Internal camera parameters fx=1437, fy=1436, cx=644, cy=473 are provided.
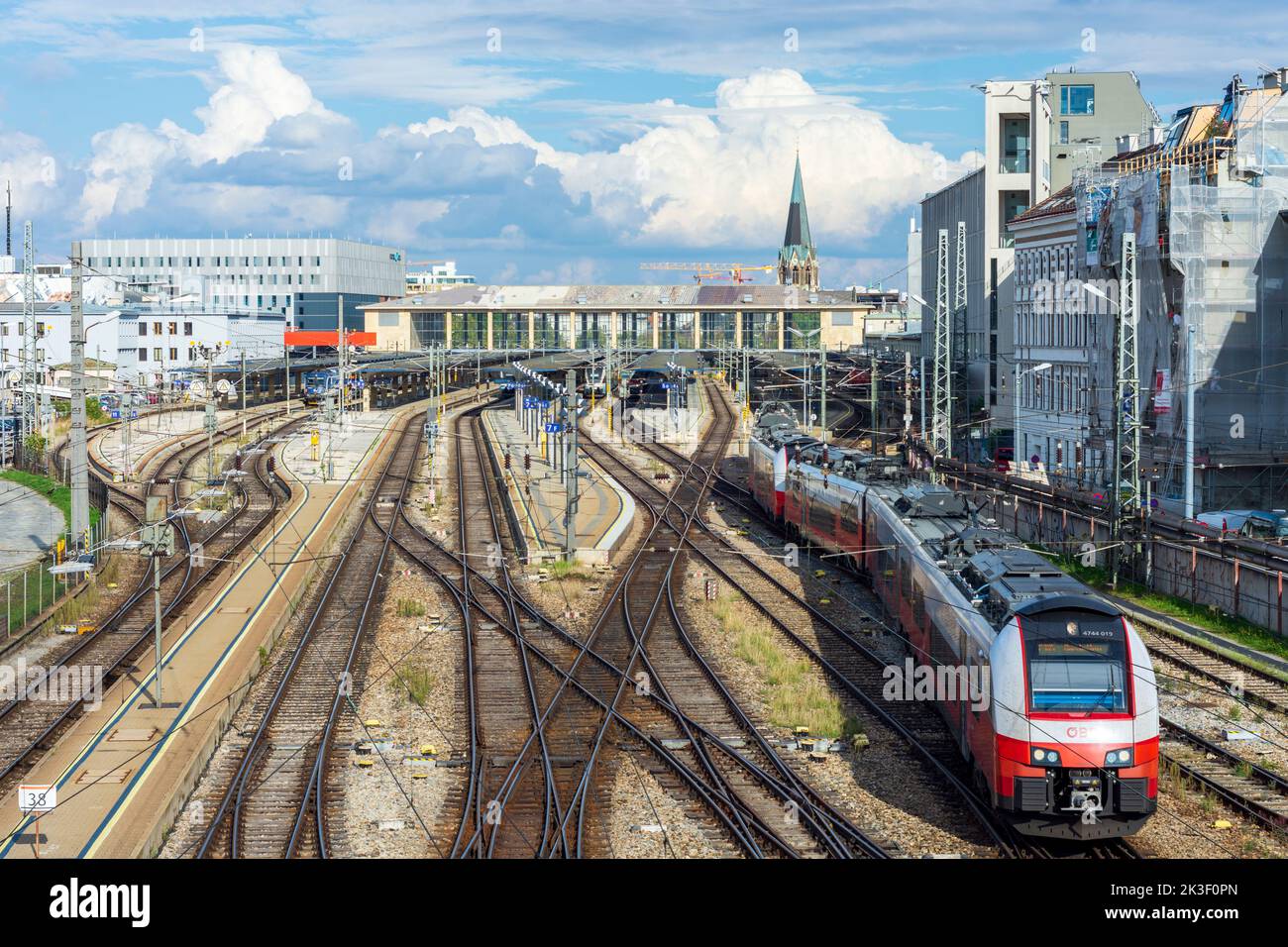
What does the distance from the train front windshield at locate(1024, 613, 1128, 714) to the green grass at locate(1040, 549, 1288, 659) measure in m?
13.1

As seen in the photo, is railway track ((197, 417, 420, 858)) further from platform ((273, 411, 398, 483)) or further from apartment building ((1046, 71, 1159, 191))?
apartment building ((1046, 71, 1159, 191))

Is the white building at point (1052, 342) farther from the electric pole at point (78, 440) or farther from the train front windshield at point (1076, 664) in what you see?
the train front windshield at point (1076, 664)

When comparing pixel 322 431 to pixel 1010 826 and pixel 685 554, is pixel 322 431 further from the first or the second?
pixel 1010 826

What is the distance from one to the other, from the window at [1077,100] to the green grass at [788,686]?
62.5 metres

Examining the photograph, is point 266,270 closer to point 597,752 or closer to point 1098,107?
point 1098,107

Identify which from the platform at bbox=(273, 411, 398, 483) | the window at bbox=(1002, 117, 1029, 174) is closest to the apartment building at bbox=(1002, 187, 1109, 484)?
the window at bbox=(1002, 117, 1029, 174)

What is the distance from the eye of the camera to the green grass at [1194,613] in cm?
2791

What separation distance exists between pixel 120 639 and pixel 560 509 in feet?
65.8

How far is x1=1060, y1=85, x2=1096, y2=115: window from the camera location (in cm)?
8350

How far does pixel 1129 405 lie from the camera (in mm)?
44938

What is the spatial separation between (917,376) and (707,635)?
61822 millimetres
